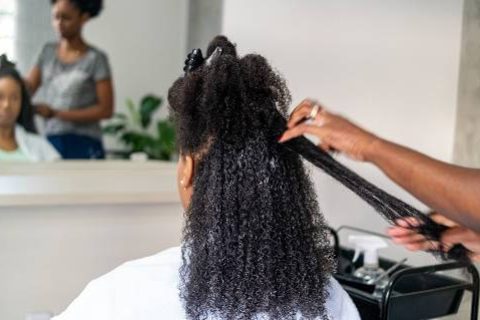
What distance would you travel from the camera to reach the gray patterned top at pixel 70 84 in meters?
1.83

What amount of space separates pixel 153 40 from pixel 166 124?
0.86 feet

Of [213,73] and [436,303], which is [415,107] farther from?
[213,73]

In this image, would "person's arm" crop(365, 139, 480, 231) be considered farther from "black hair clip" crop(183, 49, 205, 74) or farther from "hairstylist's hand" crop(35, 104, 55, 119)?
"hairstylist's hand" crop(35, 104, 55, 119)

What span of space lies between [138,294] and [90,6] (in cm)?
121

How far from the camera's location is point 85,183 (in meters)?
1.63

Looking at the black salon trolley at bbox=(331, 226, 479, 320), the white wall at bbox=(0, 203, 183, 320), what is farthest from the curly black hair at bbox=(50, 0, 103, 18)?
the black salon trolley at bbox=(331, 226, 479, 320)

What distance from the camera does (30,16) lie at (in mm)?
1794

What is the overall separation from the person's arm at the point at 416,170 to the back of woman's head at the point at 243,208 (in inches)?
3.6

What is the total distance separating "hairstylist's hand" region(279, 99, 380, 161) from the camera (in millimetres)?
761

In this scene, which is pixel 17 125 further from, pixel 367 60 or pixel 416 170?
pixel 416 170

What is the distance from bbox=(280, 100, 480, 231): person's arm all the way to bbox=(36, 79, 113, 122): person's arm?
1.21 metres

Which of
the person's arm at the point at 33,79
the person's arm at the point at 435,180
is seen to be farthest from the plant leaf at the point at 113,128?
the person's arm at the point at 435,180

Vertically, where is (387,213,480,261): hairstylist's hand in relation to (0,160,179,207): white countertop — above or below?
above

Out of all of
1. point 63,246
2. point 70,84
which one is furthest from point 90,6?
point 63,246
